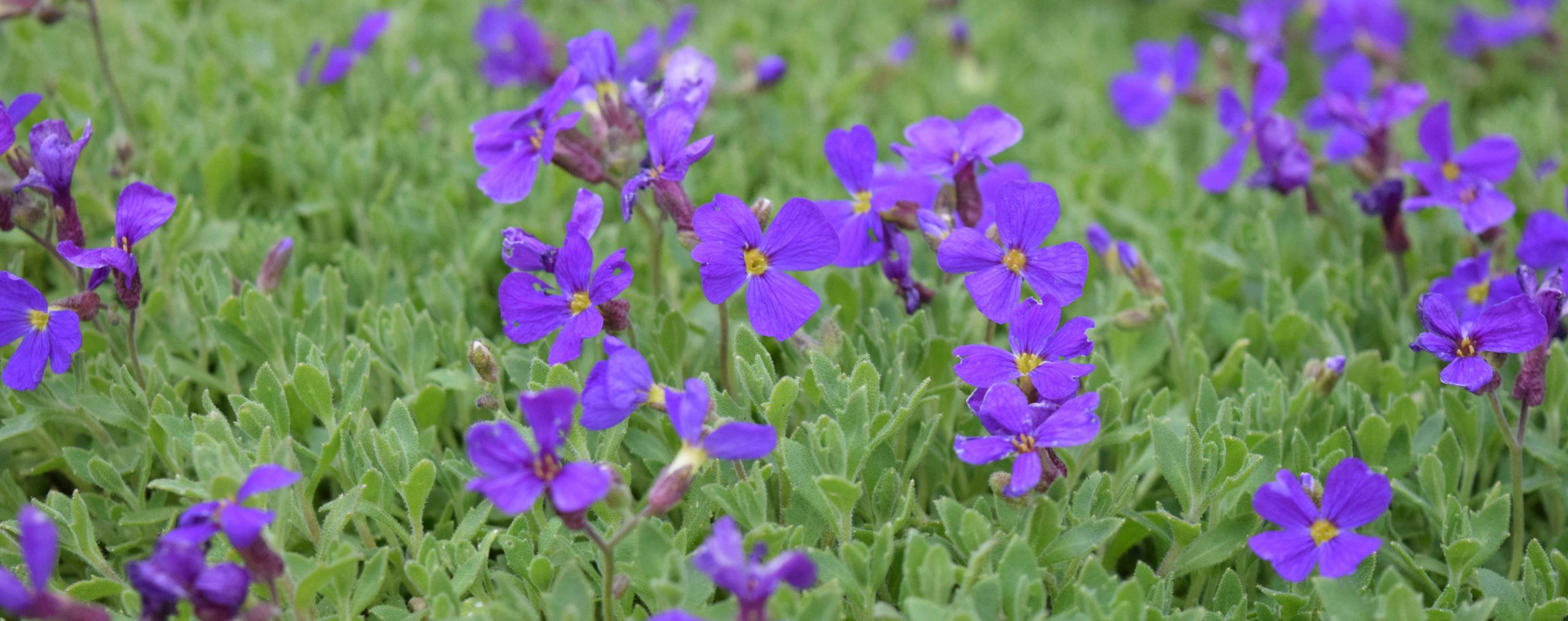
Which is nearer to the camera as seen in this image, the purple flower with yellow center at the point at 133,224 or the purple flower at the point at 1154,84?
the purple flower with yellow center at the point at 133,224

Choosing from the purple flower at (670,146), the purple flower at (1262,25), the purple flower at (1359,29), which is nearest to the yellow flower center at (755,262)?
the purple flower at (670,146)

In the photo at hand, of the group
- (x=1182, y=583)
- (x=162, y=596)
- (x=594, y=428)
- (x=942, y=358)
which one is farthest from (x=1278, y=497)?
(x=162, y=596)

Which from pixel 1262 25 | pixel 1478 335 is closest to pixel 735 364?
pixel 1478 335

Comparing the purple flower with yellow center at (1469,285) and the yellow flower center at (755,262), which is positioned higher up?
the yellow flower center at (755,262)

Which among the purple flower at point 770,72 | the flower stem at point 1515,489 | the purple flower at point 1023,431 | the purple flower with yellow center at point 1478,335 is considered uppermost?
the purple flower with yellow center at point 1478,335

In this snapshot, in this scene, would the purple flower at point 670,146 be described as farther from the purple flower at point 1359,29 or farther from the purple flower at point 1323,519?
the purple flower at point 1359,29

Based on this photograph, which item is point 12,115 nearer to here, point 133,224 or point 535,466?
point 133,224

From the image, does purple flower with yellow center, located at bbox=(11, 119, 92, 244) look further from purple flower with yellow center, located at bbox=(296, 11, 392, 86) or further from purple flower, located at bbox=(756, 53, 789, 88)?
purple flower, located at bbox=(756, 53, 789, 88)
